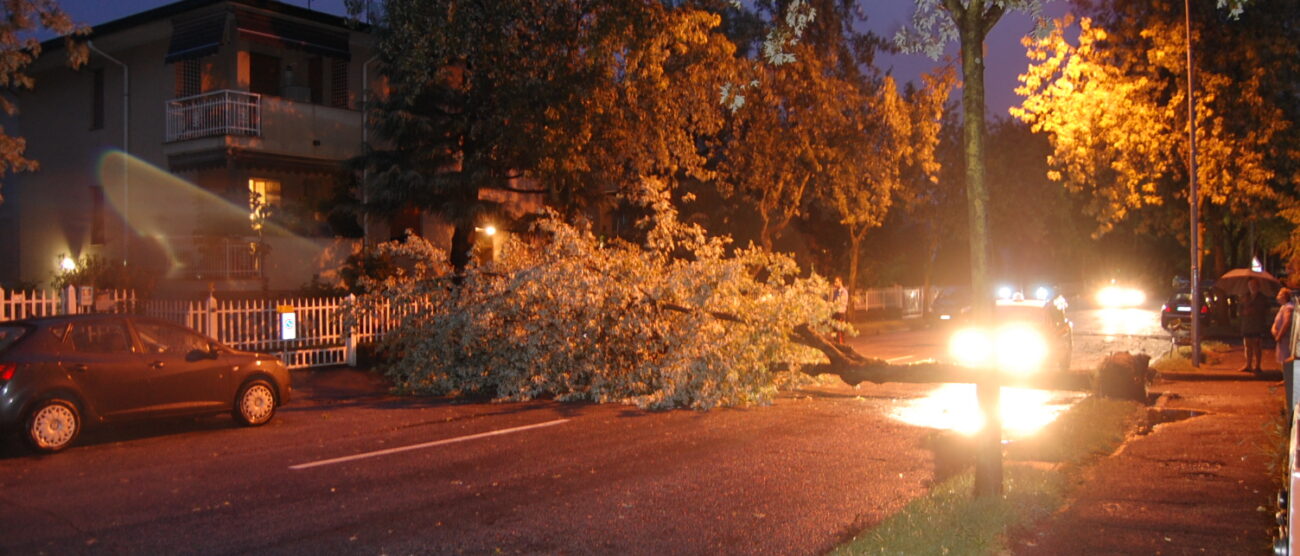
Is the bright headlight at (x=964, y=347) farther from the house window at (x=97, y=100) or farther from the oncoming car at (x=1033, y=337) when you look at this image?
the house window at (x=97, y=100)

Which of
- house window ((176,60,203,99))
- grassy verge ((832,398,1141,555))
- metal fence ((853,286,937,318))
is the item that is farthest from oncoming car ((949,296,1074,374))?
metal fence ((853,286,937,318))

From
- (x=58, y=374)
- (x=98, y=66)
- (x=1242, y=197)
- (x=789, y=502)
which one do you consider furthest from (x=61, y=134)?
(x=1242, y=197)

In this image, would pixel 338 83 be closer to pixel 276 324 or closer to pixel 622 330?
pixel 276 324

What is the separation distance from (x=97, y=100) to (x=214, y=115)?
229 inches

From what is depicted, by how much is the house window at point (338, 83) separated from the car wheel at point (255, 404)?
51.4ft

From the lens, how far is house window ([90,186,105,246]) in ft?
89.2

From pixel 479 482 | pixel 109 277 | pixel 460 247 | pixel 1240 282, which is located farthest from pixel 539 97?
pixel 1240 282

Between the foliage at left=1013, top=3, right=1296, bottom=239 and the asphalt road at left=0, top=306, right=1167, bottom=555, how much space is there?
1081cm

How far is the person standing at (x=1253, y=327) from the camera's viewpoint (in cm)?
1794

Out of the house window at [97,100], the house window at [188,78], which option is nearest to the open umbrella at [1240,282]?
the house window at [188,78]

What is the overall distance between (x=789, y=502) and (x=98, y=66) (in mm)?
25708

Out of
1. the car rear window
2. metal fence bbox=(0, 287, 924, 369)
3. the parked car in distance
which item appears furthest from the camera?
the parked car in distance

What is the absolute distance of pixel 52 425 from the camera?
1073 centimetres

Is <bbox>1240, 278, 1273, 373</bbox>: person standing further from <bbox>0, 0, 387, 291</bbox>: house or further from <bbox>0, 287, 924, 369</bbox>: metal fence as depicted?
<bbox>0, 0, 387, 291</bbox>: house
